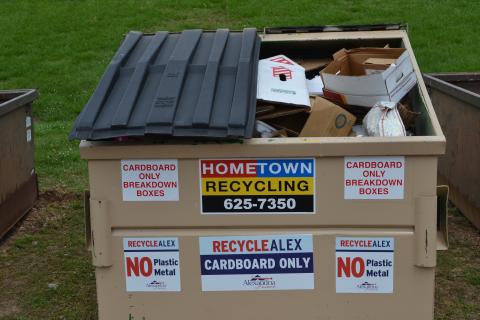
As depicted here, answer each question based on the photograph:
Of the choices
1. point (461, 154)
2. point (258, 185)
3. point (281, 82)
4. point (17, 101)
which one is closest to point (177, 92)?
point (258, 185)

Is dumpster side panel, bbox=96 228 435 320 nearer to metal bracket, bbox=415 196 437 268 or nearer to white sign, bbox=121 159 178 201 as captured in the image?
metal bracket, bbox=415 196 437 268

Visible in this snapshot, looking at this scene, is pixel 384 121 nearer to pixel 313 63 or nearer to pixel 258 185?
pixel 258 185

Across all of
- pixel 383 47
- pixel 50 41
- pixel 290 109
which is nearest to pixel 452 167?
pixel 383 47

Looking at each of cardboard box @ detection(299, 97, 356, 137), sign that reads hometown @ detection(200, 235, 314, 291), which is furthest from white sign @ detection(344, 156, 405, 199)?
cardboard box @ detection(299, 97, 356, 137)

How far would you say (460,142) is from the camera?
17.5 feet

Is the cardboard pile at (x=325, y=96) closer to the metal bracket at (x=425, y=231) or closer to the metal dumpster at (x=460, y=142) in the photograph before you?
the metal bracket at (x=425, y=231)

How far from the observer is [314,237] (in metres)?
2.93

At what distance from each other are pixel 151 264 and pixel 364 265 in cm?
91

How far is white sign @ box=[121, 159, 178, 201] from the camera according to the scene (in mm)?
2918

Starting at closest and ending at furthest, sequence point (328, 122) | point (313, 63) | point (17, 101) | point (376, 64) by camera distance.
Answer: point (328, 122)
point (376, 64)
point (313, 63)
point (17, 101)

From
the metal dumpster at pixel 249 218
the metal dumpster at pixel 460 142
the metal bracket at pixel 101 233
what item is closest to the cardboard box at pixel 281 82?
the metal dumpster at pixel 249 218

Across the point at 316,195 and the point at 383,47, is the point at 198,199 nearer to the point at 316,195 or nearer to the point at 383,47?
the point at 316,195

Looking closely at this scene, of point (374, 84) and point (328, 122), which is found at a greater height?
point (374, 84)

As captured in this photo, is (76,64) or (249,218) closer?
(249,218)
